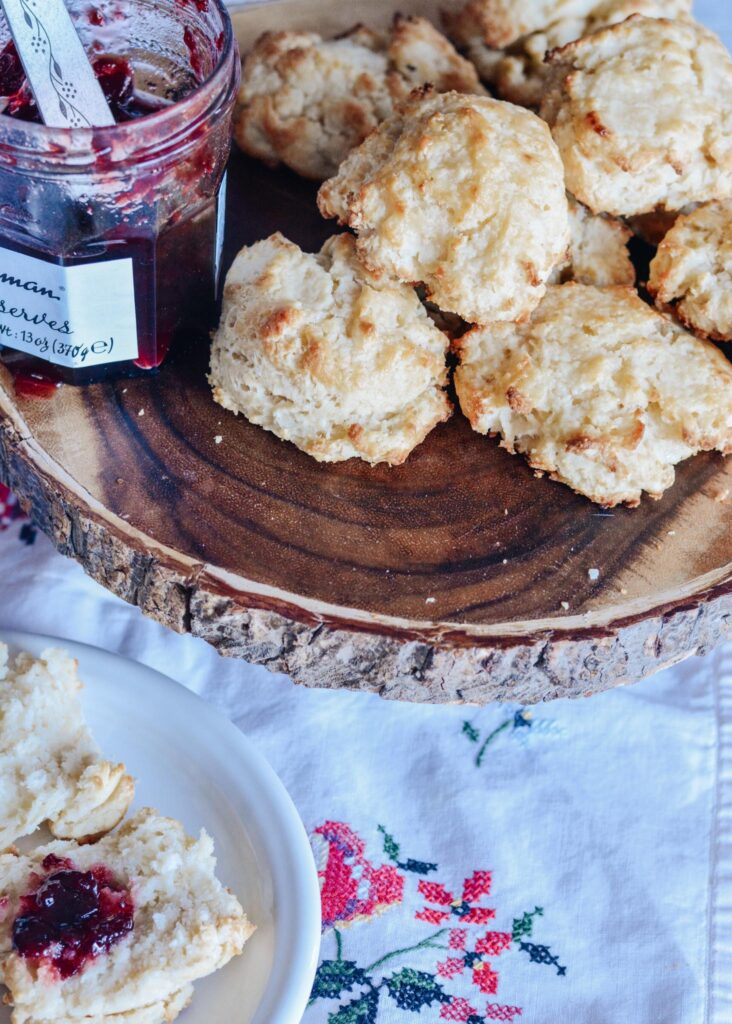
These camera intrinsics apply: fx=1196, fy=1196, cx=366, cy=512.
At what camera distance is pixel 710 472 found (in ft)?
7.66

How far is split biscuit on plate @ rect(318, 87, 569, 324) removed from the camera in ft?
7.00

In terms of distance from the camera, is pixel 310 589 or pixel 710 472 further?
pixel 710 472

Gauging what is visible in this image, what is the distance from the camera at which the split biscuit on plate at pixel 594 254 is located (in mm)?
2449

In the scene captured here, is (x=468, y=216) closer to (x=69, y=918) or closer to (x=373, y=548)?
(x=373, y=548)

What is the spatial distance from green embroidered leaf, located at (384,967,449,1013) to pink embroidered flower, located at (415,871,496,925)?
0.11 meters

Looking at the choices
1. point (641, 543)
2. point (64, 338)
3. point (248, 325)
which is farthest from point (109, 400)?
point (641, 543)

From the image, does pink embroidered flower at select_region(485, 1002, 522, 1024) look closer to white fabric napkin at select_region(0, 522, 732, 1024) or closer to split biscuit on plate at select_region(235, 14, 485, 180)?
white fabric napkin at select_region(0, 522, 732, 1024)

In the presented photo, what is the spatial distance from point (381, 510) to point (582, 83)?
0.95m

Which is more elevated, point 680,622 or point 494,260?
point 494,260

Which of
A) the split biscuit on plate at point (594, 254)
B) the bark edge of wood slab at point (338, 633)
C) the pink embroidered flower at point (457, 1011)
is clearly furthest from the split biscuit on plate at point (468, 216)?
the pink embroidered flower at point (457, 1011)

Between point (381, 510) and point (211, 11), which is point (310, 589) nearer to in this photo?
point (381, 510)

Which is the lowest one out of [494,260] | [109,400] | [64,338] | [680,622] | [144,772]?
[144,772]

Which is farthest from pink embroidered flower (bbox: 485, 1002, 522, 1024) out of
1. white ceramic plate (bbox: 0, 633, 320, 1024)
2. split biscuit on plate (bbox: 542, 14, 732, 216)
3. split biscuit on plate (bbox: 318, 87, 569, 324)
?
split biscuit on plate (bbox: 542, 14, 732, 216)

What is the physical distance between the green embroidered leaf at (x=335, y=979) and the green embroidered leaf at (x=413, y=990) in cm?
6
